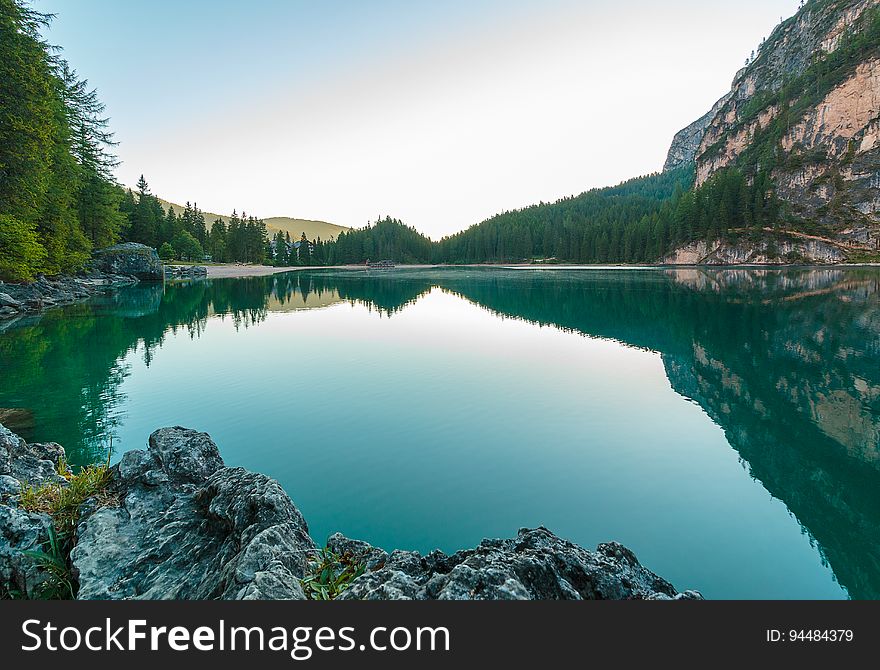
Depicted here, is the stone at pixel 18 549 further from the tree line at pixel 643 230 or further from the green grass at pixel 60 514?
the tree line at pixel 643 230

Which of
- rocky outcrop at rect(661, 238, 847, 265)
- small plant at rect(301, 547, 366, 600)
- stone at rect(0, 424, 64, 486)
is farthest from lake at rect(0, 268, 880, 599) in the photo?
rocky outcrop at rect(661, 238, 847, 265)

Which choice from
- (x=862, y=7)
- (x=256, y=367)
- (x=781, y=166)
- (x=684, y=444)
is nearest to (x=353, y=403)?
(x=256, y=367)

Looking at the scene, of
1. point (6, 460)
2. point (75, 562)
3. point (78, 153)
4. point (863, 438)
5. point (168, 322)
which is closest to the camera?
point (75, 562)

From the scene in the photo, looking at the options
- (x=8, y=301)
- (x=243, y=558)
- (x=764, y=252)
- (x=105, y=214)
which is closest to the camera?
(x=243, y=558)

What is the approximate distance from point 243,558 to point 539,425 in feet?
32.2

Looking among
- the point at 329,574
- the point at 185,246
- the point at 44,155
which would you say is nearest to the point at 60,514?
the point at 329,574

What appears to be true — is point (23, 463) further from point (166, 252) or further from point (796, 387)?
point (166, 252)

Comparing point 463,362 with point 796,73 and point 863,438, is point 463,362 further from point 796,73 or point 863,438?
point 796,73

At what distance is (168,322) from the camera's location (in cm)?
3222

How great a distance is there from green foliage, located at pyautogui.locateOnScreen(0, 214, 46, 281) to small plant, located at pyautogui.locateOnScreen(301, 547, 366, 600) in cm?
3703

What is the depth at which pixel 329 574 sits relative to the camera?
493cm

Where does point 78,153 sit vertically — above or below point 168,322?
above

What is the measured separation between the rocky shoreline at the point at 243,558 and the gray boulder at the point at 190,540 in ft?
0.05

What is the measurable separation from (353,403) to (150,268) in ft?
232
